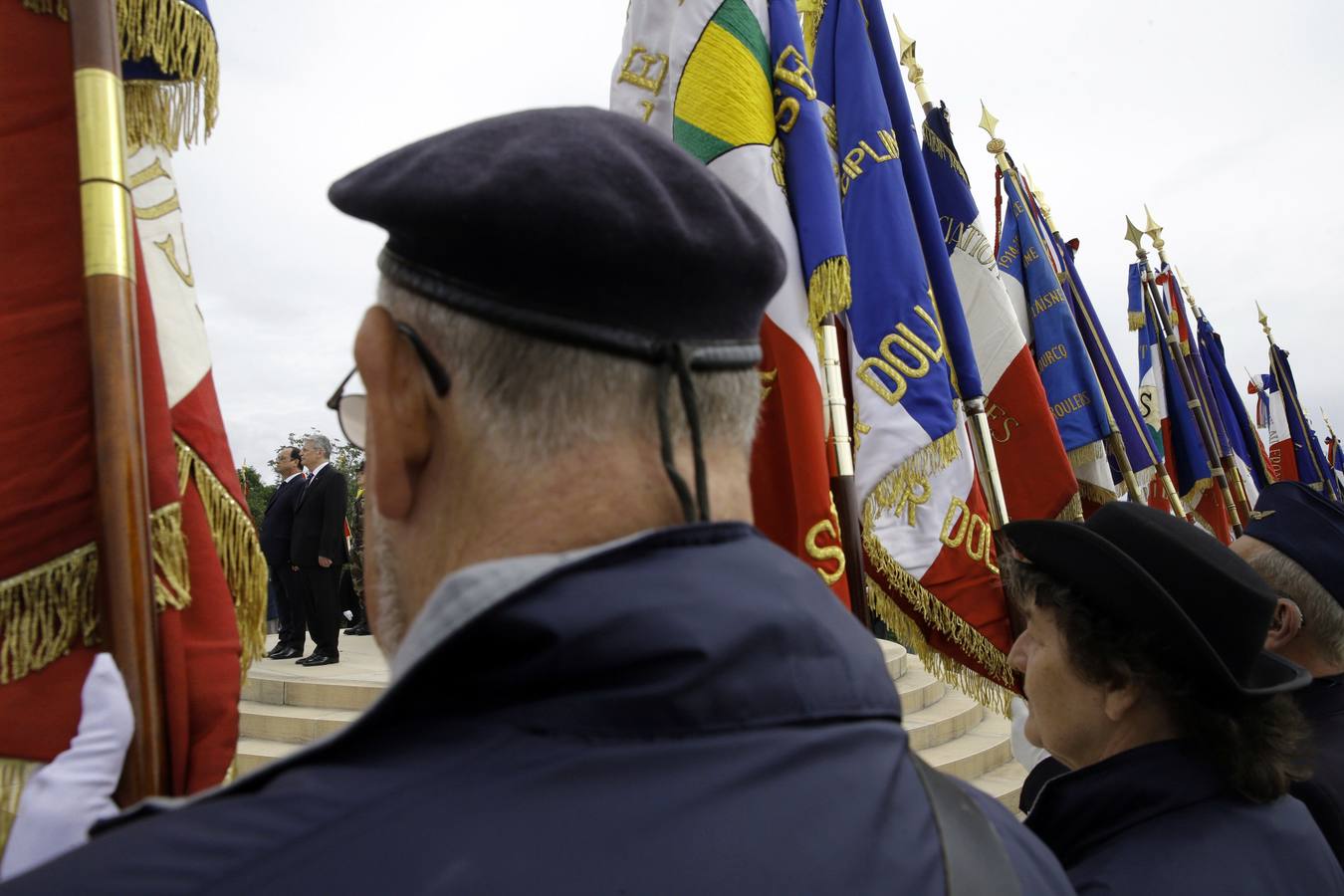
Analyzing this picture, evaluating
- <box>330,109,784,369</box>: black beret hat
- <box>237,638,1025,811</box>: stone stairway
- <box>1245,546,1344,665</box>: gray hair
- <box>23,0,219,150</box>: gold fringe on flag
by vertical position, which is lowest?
<box>237,638,1025,811</box>: stone stairway

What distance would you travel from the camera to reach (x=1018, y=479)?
4.09 m

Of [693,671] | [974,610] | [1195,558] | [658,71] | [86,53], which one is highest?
[658,71]

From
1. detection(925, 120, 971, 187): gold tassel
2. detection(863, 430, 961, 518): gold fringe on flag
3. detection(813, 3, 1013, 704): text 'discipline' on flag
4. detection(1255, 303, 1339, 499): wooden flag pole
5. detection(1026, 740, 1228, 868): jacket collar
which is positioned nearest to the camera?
detection(1026, 740, 1228, 868): jacket collar

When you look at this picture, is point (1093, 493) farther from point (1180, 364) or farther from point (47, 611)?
point (47, 611)

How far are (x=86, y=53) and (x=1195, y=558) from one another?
7.42 feet

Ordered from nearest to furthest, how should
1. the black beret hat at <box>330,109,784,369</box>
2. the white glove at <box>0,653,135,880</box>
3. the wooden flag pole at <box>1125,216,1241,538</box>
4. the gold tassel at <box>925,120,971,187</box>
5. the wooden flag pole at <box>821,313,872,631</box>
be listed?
1. the black beret hat at <box>330,109,784,369</box>
2. the white glove at <box>0,653,135,880</box>
3. the wooden flag pole at <box>821,313,872,631</box>
4. the gold tassel at <box>925,120,971,187</box>
5. the wooden flag pole at <box>1125,216,1241,538</box>

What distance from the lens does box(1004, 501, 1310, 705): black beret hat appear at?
1631 millimetres

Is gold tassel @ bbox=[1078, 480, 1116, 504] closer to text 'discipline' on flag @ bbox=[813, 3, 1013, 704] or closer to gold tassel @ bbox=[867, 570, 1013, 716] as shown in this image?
text 'discipline' on flag @ bbox=[813, 3, 1013, 704]

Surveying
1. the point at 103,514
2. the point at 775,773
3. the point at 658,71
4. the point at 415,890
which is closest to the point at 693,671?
the point at 775,773

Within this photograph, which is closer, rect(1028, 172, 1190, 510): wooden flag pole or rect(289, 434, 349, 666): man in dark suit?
rect(1028, 172, 1190, 510): wooden flag pole

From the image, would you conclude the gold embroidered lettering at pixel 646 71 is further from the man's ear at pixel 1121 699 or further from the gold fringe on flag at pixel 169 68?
the man's ear at pixel 1121 699

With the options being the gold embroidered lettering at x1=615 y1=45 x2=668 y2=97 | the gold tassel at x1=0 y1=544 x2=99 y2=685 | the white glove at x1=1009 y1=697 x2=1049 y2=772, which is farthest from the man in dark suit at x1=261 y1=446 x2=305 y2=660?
the gold tassel at x1=0 y1=544 x2=99 y2=685

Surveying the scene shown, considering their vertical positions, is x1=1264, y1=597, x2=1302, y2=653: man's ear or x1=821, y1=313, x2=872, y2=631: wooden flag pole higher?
x1=821, y1=313, x2=872, y2=631: wooden flag pole

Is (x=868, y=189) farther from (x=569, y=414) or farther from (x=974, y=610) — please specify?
(x=569, y=414)
